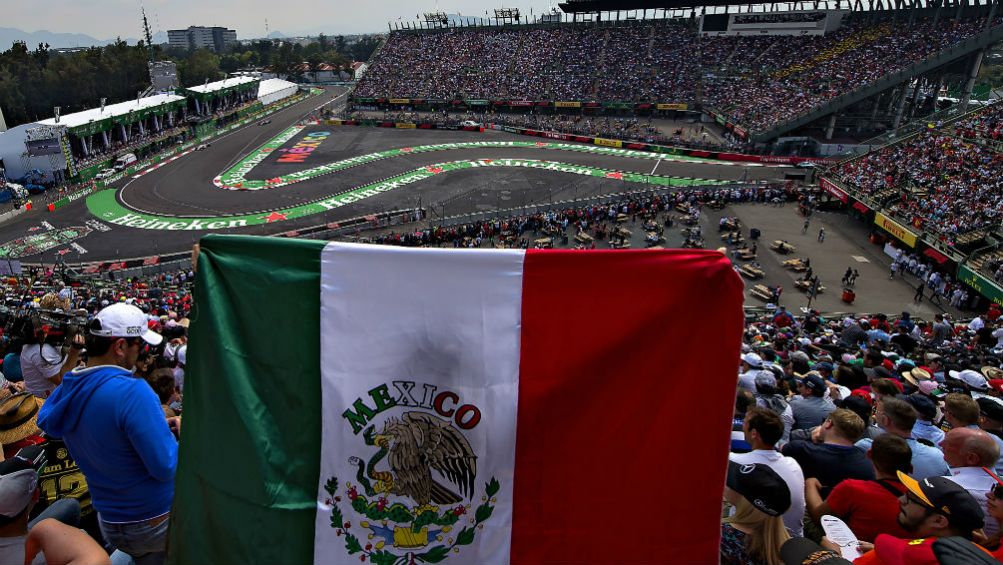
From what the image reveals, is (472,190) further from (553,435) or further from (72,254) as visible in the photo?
(553,435)

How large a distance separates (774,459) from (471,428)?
7.02 ft

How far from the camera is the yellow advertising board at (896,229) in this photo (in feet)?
82.4

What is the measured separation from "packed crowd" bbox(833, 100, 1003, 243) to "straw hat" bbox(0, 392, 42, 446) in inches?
1164

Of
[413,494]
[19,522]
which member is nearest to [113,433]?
[19,522]

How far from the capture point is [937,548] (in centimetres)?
229

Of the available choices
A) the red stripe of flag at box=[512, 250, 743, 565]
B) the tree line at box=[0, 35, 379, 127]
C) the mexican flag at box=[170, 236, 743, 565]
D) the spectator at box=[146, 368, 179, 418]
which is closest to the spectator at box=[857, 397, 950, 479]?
the red stripe of flag at box=[512, 250, 743, 565]

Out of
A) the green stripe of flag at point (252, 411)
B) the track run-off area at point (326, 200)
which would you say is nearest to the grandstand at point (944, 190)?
the track run-off area at point (326, 200)

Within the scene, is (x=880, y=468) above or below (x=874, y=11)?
below

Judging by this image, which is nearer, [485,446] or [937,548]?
[937,548]

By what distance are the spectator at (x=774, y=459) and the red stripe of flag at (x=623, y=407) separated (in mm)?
959

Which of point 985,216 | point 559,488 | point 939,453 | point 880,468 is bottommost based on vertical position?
point 985,216

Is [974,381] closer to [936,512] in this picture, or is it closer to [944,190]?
[936,512]

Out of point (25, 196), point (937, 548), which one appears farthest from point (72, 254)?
point (937, 548)

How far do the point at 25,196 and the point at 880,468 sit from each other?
48102 millimetres
